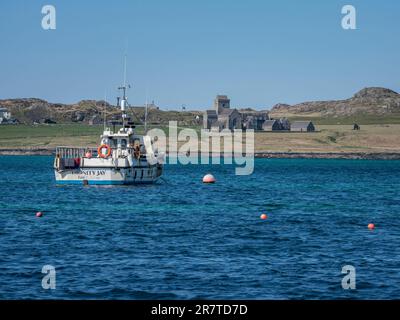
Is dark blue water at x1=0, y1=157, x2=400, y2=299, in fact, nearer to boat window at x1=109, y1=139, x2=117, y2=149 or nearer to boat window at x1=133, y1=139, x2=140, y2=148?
boat window at x1=109, y1=139, x2=117, y2=149

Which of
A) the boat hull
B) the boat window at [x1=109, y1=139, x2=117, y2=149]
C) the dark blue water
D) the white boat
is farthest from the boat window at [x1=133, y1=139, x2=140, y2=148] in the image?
the dark blue water

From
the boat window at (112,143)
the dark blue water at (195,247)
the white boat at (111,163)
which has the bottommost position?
the dark blue water at (195,247)

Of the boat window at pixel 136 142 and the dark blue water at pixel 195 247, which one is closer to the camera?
the dark blue water at pixel 195 247

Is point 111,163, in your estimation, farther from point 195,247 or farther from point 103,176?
point 195,247

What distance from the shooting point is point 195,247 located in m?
36.3

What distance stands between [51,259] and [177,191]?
4507 centimetres

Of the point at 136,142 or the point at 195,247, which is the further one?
the point at 136,142

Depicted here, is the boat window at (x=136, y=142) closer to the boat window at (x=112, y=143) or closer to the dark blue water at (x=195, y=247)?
the boat window at (x=112, y=143)

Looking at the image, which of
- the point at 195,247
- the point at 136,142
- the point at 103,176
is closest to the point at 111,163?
the point at 103,176

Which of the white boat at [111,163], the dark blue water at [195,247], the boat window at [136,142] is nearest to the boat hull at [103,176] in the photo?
the white boat at [111,163]

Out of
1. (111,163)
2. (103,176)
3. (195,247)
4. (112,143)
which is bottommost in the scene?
(195,247)

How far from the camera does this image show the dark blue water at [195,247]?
26578 mm
